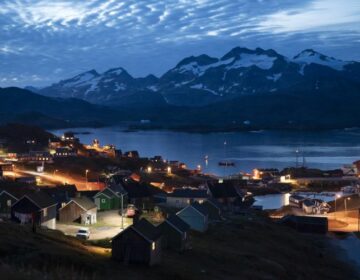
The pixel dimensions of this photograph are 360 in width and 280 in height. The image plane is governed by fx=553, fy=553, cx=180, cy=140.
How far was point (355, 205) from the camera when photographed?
48.3 meters

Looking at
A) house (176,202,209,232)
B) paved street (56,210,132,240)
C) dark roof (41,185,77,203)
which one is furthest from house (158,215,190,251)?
dark roof (41,185,77,203)

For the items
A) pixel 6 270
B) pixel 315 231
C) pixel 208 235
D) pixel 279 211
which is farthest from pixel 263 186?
pixel 6 270

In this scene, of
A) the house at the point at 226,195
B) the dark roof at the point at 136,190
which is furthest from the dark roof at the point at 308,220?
the dark roof at the point at 136,190

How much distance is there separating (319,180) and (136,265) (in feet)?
178

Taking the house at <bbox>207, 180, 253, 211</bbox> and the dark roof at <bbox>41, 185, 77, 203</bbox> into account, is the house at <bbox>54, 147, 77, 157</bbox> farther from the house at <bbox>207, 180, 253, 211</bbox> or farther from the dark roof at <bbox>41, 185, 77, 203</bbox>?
the dark roof at <bbox>41, 185, 77, 203</bbox>

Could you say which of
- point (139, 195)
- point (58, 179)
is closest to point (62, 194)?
point (139, 195)

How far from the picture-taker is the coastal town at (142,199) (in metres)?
25.3

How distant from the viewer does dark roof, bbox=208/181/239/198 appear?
47.3 metres

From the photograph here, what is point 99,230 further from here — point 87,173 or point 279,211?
point 87,173

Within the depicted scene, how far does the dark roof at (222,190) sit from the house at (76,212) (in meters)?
16.8

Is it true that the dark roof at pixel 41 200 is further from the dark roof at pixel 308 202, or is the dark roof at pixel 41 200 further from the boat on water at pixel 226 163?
the boat on water at pixel 226 163

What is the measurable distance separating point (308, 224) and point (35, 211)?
19.7 m

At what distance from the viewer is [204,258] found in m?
24.1

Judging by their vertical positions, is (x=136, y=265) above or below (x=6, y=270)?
below
